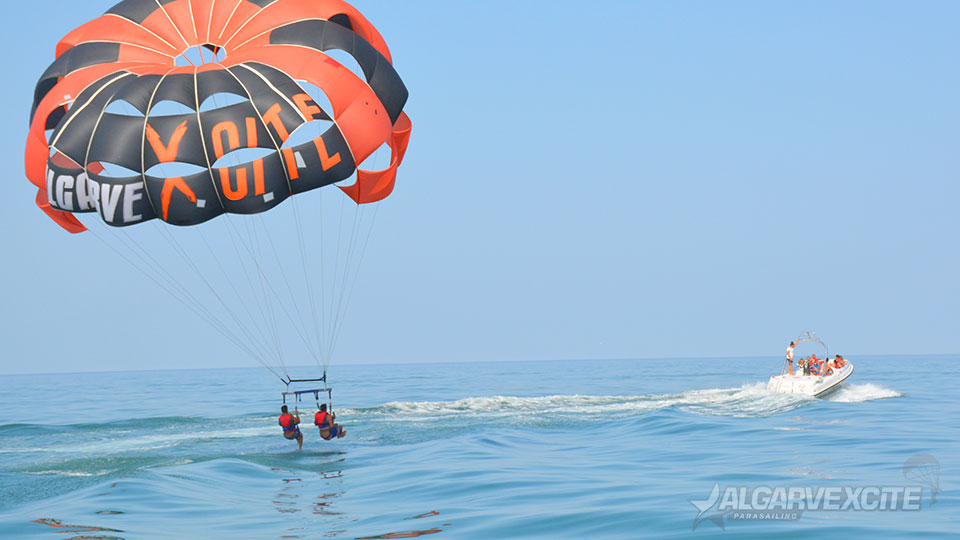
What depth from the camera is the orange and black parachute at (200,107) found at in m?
13.2

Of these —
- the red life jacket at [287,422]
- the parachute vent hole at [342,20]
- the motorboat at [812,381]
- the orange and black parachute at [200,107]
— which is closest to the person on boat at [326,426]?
the red life jacket at [287,422]

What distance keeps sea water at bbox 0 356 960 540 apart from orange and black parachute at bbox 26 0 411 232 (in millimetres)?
4728

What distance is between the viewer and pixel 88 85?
14.2 m

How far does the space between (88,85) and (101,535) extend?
7.63 metres

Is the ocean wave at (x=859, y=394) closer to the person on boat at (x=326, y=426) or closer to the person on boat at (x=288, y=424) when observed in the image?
the person on boat at (x=326, y=426)

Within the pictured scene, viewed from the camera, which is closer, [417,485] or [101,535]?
[101,535]

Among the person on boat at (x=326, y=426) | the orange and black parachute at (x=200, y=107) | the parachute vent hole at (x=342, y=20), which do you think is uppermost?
the parachute vent hole at (x=342, y=20)

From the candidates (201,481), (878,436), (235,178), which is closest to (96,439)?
(201,481)

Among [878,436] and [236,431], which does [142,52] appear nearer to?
Result: [236,431]

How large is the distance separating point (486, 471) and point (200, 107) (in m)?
7.74

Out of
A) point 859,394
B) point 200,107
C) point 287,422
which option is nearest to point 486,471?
point 287,422

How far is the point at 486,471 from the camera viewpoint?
48.6ft

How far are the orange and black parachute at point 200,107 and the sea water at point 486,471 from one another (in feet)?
15.5

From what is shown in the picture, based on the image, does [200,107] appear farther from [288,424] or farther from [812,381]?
[812,381]
